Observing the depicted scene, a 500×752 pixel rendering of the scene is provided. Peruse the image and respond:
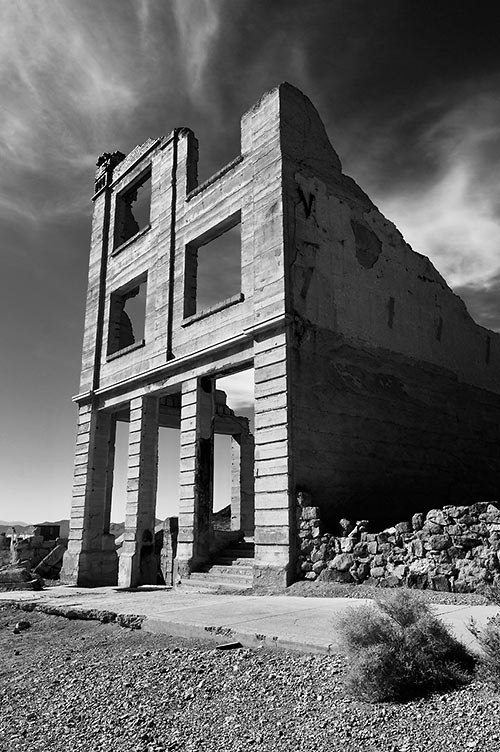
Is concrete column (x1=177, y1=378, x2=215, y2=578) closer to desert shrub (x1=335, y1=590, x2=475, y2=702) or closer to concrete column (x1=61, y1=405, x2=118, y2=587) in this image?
concrete column (x1=61, y1=405, x2=118, y2=587)

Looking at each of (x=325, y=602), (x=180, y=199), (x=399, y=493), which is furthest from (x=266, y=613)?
(x=180, y=199)

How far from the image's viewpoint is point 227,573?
438 inches

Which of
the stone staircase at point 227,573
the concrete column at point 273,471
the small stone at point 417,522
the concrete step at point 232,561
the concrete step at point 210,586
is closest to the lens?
the small stone at point 417,522

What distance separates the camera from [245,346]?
1170cm

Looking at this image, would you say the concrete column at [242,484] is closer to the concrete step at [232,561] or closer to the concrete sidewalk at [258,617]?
the concrete step at [232,561]

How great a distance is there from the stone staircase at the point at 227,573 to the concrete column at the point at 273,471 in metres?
0.74

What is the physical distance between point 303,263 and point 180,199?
5114 millimetres

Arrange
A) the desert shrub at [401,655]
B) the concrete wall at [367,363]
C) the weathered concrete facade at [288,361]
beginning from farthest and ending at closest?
the concrete wall at [367,363]
the weathered concrete facade at [288,361]
the desert shrub at [401,655]

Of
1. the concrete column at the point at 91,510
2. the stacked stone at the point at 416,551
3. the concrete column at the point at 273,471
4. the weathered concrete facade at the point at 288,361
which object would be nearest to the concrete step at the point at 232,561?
the weathered concrete facade at the point at 288,361

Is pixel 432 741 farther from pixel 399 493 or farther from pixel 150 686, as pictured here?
pixel 399 493

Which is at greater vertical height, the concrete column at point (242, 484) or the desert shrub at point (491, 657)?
the concrete column at point (242, 484)

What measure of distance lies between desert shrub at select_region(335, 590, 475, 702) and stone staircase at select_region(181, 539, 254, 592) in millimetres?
6298

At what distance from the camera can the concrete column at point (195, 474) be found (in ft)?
39.1

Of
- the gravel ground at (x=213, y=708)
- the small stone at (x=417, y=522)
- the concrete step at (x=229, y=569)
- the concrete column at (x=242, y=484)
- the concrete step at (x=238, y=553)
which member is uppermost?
the concrete column at (x=242, y=484)
